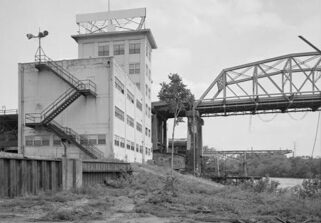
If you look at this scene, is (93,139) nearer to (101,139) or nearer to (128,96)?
(101,139)

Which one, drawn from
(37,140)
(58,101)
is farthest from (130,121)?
(37,140)

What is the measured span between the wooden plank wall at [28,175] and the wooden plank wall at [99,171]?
4.10 m

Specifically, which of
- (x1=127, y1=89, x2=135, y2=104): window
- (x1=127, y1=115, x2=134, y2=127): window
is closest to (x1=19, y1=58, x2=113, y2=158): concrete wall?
(x1=127, y1=115, x2=134, y2=127): window

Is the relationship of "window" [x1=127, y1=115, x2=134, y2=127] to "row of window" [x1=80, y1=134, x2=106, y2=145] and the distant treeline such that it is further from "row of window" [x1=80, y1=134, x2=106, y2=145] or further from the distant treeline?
the distant treeline

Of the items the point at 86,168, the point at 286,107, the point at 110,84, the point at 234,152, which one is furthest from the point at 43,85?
the point at 234,152

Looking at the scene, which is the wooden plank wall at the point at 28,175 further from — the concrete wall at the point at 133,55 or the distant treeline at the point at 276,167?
the distant treeline at the point at 276,167

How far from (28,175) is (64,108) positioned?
2622 centimetres

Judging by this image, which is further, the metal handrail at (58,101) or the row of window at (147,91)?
the row of window at (147,91)

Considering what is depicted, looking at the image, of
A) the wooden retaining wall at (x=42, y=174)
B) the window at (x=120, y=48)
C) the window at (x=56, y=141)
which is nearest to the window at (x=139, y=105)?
the window at (x=120, y=48)

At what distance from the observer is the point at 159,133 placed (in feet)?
338

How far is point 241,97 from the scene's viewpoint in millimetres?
95000

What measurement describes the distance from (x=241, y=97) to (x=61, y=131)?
52.9m

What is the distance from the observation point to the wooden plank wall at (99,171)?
31.9 m

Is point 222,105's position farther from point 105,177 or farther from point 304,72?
point 105,177
